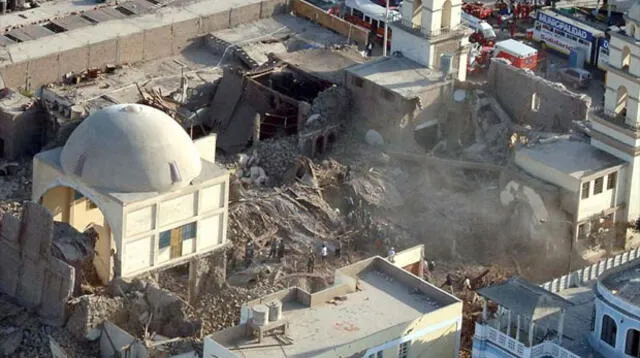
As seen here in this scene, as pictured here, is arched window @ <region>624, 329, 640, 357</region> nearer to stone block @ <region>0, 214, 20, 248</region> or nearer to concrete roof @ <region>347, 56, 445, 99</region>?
stone block @ <region>0, 214, 20, 248</region>

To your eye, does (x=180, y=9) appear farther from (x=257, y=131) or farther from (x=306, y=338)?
(x=306, y=338)

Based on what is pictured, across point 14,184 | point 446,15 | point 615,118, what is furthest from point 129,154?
point 446,15

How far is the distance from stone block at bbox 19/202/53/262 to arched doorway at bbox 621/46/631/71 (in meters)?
22.8

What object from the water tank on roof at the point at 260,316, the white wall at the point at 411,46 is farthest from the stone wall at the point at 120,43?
the water tank on roof at the point at 260,316

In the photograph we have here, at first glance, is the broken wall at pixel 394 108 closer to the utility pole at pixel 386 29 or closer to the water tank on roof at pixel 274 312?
the utility pole at pixel 386 29

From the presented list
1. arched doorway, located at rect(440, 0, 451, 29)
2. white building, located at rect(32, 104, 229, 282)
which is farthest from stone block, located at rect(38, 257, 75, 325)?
arched doorway, located at rect(440, 0, 451, 29)

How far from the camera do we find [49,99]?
96.8m

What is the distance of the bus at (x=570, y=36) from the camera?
111188 mm

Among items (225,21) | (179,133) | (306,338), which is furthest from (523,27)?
(306,338)

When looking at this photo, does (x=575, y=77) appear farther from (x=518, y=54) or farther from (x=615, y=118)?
(x=615, y=118)

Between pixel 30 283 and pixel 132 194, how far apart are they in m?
4.68

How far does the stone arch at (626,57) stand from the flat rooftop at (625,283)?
16772mm

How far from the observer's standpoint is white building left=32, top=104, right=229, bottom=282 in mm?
84625

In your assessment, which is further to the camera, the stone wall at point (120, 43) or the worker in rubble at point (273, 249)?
the stone wall at point (120, 43)
